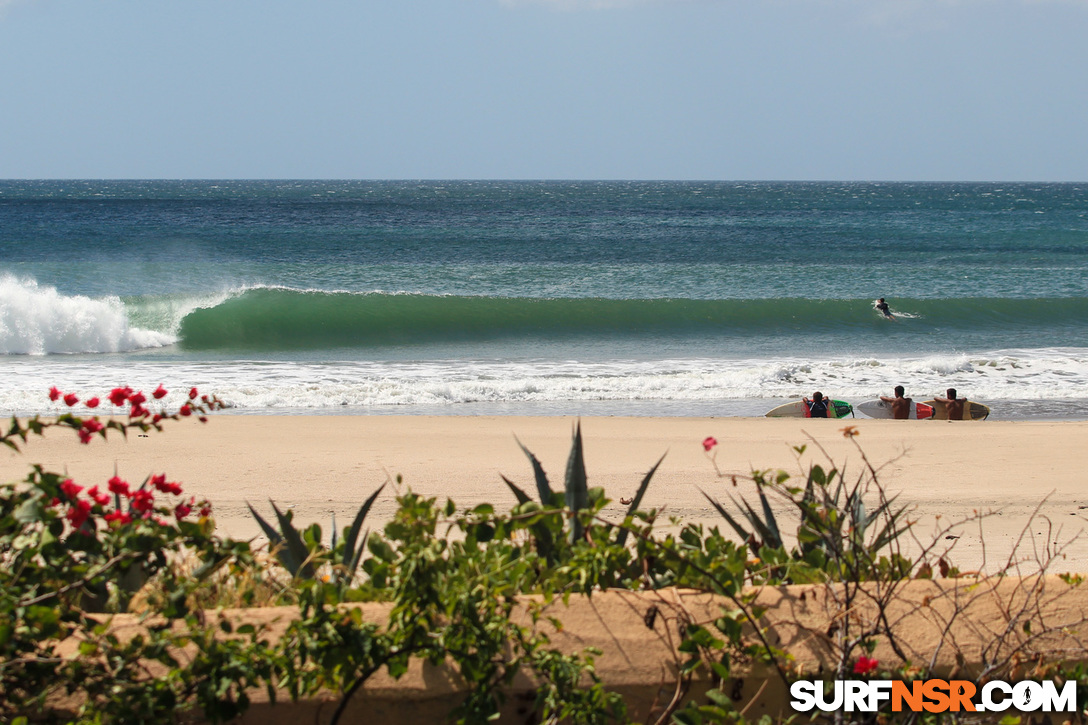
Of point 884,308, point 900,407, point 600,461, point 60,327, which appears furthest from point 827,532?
point 884,308

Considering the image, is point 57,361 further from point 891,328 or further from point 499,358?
point 891,328

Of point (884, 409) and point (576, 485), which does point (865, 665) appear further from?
point (884, 409)

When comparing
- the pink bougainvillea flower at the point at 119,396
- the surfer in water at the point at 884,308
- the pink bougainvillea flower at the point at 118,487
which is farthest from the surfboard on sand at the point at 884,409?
the surfer in water at the point at 884,308

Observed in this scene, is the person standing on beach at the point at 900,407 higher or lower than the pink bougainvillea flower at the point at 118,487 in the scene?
lower

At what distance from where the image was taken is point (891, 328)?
21.4m

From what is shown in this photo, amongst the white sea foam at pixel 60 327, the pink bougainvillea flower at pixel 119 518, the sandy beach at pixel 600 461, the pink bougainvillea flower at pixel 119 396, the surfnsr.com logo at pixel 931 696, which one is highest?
the pink bougainvillea flower at pixel 119 396

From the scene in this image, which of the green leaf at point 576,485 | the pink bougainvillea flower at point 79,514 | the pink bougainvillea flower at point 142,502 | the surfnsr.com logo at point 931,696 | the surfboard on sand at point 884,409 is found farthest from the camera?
the surfboard on sand at point 884,409

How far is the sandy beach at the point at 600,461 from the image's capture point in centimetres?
649

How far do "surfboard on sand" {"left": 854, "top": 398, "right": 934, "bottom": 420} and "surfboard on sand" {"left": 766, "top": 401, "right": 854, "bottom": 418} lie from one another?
22cm

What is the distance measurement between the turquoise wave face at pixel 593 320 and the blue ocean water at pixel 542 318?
0.33 ft

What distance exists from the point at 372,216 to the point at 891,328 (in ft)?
141

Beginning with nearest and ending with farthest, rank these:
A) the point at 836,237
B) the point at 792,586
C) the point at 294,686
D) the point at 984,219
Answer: the point at 294,686, the point at 792,586, the point at 836,237, the point at 984,219

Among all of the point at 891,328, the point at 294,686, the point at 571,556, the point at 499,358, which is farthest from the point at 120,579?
the point at 891,328

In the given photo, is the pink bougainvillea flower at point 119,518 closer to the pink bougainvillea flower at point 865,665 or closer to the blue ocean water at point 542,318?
the pink bougainvillea flower at point 865,665
